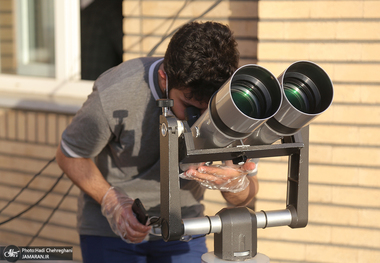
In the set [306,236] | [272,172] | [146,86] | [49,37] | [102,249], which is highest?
[49,37]

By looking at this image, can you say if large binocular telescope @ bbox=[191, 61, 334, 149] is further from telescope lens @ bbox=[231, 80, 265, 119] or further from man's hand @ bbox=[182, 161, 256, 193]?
man's hand @ bbox=[182, 161, 256, 193]

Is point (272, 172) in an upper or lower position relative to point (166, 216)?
lower

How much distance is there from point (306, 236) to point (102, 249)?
1235 mm

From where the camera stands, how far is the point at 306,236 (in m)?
2.43

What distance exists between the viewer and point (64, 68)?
330 cm

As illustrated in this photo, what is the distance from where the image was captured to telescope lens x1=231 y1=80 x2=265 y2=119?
3.60 feet

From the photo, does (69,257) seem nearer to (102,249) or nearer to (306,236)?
(102,249)

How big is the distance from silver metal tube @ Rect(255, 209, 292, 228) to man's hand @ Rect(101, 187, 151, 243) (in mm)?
407

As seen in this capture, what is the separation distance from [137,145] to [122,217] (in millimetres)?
311

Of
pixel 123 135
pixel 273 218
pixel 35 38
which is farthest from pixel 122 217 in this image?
pixel 35 38

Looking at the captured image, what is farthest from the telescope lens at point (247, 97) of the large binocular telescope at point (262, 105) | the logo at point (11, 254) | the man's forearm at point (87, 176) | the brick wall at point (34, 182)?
the logo at point (11, 254)

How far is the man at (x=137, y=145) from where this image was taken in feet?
4.62

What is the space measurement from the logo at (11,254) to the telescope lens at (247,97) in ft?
9.37

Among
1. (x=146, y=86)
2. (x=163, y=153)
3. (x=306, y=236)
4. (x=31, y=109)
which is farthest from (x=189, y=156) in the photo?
(x=31, y=109)
